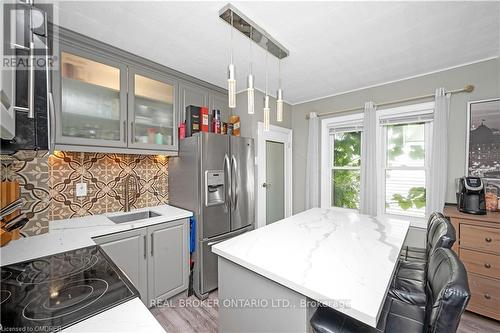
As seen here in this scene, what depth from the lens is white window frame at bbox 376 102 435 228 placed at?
2.54 meters

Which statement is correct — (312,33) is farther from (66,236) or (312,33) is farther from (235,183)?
(66,236)

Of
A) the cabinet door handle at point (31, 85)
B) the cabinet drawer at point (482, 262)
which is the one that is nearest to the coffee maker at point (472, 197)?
the cabinet drawer at point (482, 262)

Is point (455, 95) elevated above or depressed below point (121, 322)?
above

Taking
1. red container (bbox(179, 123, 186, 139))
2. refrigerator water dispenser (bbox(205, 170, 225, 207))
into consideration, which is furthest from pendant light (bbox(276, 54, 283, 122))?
red container (bbox(179, 123, 186, 139))

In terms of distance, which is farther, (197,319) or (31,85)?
(197,319)

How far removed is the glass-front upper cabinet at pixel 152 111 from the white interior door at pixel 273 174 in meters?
1.18

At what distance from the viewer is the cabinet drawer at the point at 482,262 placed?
1832 mm

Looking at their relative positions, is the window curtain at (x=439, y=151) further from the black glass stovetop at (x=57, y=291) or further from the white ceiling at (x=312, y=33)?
the black glass stovetop at (x=57, y=291)

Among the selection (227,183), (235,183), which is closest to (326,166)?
(235,183)

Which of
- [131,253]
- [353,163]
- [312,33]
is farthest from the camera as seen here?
[353,163]

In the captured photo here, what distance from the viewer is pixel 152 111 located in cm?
224

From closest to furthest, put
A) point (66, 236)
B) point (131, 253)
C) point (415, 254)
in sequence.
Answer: point (66, 236) < point (131, 253) < point (415, 254)

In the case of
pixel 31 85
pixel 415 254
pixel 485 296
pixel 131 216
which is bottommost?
pixel 485 296

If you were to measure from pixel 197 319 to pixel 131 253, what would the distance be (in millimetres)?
845
